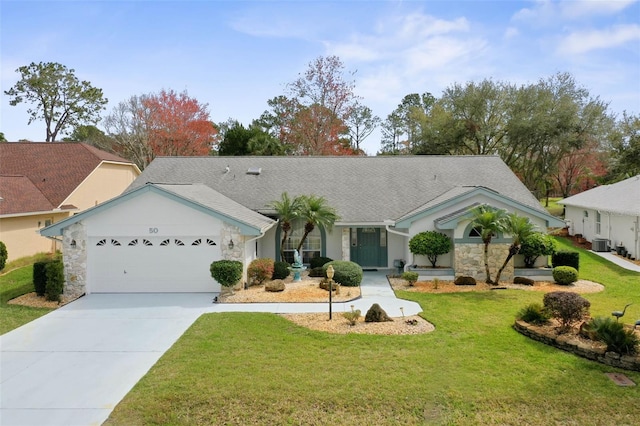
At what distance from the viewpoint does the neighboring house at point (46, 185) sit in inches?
800

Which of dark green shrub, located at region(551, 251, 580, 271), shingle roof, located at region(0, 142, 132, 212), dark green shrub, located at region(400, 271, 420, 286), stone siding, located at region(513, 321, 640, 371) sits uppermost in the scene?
shingle roof, located at region(0, 142, 132, 212)

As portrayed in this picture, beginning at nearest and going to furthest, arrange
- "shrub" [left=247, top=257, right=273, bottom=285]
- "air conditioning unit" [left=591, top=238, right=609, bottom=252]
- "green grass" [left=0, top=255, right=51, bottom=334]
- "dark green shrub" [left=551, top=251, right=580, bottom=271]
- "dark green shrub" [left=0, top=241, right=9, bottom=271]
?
1. "green grass" [left=0, top=255, right=51, bottom=334]
2. "shrub" [left=247, top=257, right=273, bottom=285]
3. "dark green shrub" [left=551, top=251, right=580, bottom=271]
4. "dark green shrub" [left=0, top=241, right=9, bottom=271]
5. "air conditioning unit" [left=591, top=238, right=609, bottom=252]

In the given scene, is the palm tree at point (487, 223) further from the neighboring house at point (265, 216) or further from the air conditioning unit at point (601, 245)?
the air conditioning unit at point (601, 245)

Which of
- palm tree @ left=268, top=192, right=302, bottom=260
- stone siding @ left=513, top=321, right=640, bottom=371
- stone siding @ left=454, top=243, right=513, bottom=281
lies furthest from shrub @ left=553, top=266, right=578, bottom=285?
palm tree @ left=268, top=192, right=302, bottom=260

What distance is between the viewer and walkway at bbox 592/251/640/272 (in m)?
18.6

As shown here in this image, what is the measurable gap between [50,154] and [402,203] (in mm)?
22653

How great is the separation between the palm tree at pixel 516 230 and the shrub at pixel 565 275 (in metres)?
2.06

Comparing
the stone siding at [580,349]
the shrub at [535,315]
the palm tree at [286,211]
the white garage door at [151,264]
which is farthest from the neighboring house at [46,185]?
the stone siding at [580,349]

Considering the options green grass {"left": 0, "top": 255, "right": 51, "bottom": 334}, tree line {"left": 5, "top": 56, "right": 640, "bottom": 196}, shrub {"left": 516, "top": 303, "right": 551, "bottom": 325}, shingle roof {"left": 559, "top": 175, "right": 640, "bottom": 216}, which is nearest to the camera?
shrub {"left": 516, "top": 303, "right": 551, "bottom": 325}

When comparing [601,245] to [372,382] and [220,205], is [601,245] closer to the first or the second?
[220,205]

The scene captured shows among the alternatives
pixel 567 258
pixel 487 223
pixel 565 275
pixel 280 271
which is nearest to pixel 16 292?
pixel 280 271

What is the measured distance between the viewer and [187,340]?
1017cm

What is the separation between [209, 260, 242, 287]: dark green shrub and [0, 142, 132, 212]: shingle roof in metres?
13.9

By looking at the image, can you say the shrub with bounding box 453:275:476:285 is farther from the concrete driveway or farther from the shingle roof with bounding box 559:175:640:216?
the shingle roof with bounding box 559:175:640:216
